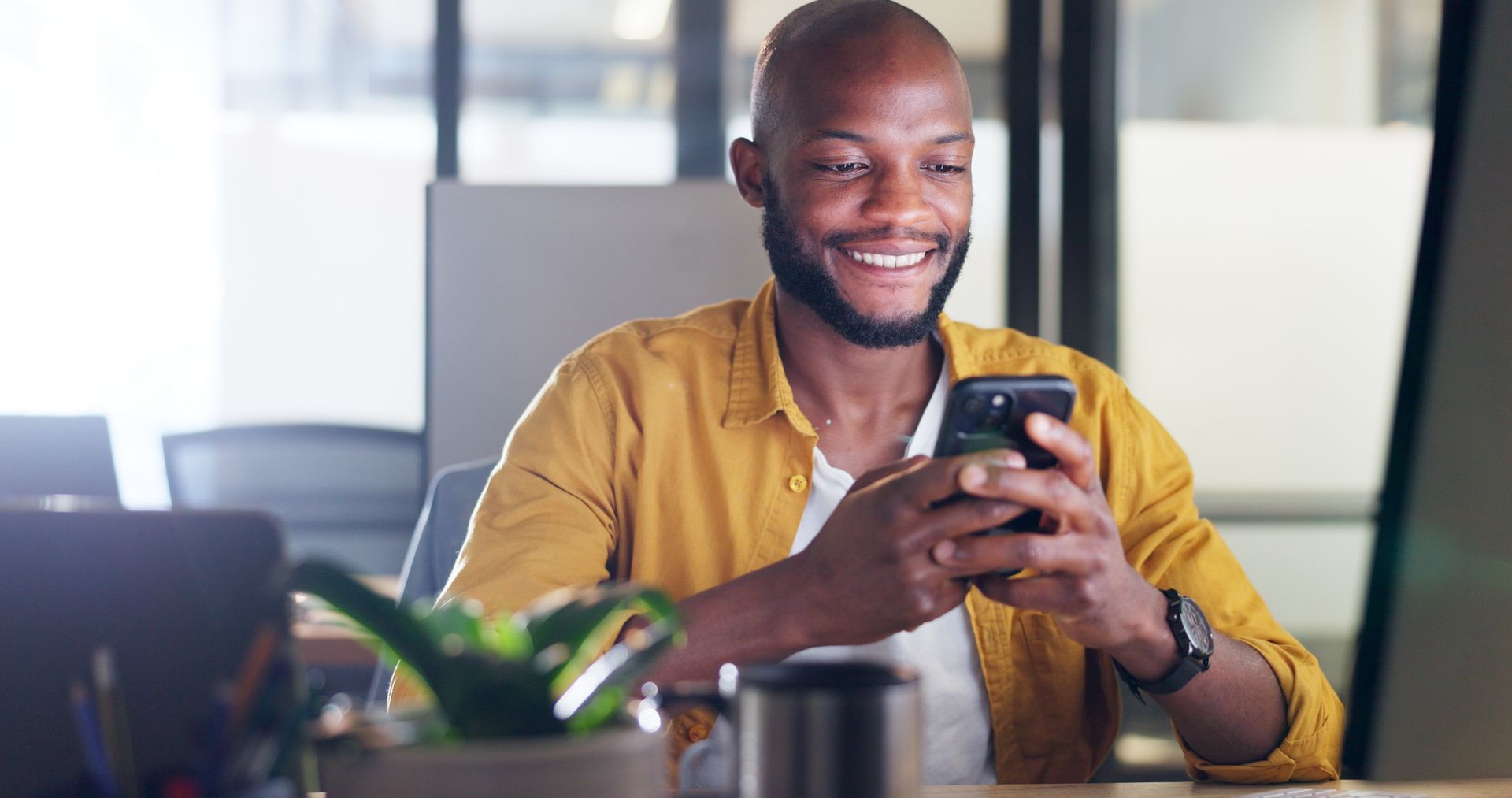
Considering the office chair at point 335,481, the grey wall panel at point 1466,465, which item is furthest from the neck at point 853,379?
the office chair at point 335,481

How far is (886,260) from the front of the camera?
1543mm

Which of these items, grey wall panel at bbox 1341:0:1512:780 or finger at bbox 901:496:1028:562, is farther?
finger at bbox 901:496:1028:562

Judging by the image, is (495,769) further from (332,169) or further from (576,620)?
(332,169)

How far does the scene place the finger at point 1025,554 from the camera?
101 centimetres

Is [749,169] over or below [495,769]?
over

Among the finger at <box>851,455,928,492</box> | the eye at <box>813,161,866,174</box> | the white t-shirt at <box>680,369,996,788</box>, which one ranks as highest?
the eye at <box>813,161,866,174</box>

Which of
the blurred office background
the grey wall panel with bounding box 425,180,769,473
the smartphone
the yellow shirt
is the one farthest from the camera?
the blurred office background

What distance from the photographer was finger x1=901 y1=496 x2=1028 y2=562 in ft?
3.25

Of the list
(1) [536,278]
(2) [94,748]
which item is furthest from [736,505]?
(1) [536,278]

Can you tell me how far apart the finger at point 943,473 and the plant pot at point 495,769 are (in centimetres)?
44

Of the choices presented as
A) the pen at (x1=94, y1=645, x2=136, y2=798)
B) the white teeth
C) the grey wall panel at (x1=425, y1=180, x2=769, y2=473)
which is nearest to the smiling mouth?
the white teeth

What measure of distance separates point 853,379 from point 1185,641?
56cm

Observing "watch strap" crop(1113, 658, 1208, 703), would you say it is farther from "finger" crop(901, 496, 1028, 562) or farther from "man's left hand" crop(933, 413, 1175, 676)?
"finger" crop(901, 496, 1028, 562)

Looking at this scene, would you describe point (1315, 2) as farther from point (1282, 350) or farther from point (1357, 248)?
point (1282, 350)
